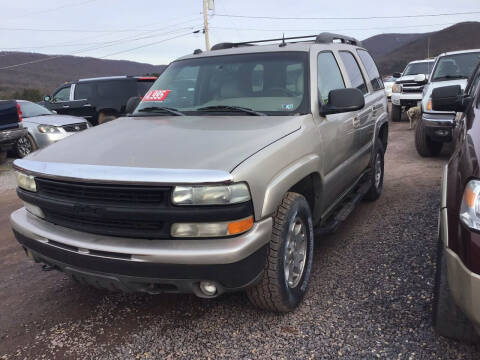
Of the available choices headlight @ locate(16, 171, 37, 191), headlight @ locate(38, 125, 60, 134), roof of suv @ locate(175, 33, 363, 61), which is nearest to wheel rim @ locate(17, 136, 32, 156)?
headlight @ locate(38, 125, 60, 134)

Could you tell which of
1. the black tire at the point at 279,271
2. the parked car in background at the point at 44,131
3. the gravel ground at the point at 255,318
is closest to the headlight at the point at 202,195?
the black tire at the point at 279,271

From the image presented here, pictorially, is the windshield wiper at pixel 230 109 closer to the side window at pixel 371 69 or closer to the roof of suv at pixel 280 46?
the roof of suv at pixel 280 46

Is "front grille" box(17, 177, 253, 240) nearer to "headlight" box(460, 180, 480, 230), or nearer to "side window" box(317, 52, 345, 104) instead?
"headlight" box(460, 180, 480, 230)

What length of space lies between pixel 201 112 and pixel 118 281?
1.52m

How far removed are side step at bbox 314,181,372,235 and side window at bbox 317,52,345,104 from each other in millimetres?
1023

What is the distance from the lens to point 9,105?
28.0 ft

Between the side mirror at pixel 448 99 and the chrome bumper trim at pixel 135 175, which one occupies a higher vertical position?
the side mirror at pixel 448 99

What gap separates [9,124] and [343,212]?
753cm

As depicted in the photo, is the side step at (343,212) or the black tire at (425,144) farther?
the black tire at (425,144)

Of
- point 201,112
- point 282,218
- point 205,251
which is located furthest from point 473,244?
point 201,112

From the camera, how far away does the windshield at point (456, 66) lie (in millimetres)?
8203

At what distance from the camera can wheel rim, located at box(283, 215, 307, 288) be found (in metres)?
2.66

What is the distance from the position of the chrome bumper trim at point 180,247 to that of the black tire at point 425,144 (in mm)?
5804

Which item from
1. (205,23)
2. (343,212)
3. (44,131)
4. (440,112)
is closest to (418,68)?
(440,112)
